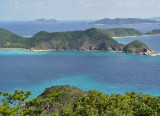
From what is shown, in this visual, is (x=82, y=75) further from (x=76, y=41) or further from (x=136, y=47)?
(x=76, y=41)

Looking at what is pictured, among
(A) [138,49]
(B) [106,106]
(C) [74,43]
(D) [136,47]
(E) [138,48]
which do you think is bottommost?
(B) [106,106]

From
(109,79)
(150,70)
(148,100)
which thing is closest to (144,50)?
(150,70)

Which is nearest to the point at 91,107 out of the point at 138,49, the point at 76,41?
the point at 138,49

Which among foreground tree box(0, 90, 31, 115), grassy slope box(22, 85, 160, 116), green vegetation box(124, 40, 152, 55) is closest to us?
foreground tree box(0, 90, 31, 115)

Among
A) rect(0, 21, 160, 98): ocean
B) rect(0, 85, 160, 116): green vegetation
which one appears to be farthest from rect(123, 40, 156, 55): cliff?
rect(0, 85, 160, 116): green vegetation

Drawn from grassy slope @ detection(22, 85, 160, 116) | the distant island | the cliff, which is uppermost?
the distant island

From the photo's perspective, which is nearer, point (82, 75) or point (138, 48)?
point (82, 75)

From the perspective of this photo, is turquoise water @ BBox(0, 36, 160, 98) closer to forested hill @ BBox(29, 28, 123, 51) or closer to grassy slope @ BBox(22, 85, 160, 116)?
grassy slope @ BBox(22, 85, 160, 116)

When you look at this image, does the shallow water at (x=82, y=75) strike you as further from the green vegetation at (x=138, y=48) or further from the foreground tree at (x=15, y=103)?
the foreground tree at (x=15, y=103)

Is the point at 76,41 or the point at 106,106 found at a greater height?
the point at 76,41

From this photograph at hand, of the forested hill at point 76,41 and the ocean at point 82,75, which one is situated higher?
the forested hill at point 76,41

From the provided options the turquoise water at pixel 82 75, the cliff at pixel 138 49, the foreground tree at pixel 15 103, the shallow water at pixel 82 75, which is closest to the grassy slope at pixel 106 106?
A: the foreground tree at pixel 15 103
